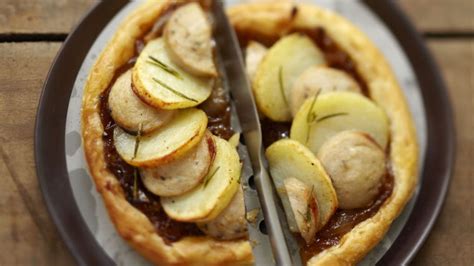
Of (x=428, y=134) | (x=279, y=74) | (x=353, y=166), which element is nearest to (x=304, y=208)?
(x=353, y=166)

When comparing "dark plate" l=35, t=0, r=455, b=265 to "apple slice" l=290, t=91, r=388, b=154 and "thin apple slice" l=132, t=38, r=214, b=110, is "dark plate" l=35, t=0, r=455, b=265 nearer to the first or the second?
"thin apple slice" l=132, t=38, r=214, b=110

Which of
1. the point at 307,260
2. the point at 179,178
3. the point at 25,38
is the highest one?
the point at 25,38

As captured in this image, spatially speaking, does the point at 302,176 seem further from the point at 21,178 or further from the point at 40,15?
the point at 40,15

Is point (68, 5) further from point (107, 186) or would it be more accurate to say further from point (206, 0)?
point (107, 186)

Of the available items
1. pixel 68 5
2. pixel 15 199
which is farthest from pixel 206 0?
pixel 15 199

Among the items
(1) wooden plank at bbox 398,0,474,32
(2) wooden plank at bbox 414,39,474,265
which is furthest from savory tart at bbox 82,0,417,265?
(1) wooden plank at bbox 398,0,474,32

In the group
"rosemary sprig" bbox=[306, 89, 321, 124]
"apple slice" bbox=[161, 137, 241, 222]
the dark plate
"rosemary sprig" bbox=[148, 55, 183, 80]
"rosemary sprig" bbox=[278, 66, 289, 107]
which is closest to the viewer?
"apple slice" bbox=[161, 137, 241, 222]

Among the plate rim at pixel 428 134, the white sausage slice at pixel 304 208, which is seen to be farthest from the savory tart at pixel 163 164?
the plate rim at pixel 428 134
